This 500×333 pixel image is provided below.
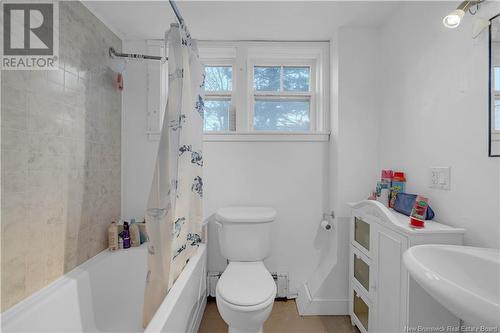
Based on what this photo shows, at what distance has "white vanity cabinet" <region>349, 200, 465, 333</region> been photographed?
3.51ft

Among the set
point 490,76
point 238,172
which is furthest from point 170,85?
point 490,76

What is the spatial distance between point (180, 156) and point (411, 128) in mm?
1440

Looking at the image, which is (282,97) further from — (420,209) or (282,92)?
(420,209)

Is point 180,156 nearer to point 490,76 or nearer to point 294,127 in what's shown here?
point 294,127

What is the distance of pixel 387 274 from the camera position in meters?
1.26

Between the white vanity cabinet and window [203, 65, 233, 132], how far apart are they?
1337mm

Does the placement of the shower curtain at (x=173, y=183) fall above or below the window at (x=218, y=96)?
below

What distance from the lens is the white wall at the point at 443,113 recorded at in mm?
1028

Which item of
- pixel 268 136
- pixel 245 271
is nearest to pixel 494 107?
pixel 268 136

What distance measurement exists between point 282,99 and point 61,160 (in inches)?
68.0

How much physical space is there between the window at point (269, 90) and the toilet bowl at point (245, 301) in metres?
1.23

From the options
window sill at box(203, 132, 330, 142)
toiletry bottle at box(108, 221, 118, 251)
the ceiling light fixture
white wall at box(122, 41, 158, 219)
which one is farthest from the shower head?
the ceiling light fixture

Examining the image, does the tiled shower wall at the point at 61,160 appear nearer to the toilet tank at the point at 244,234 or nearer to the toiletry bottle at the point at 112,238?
the toiletry bottle at the point at 112,238

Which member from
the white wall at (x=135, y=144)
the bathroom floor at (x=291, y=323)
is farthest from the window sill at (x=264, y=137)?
the bathroom floor at (x=291, y=323)
